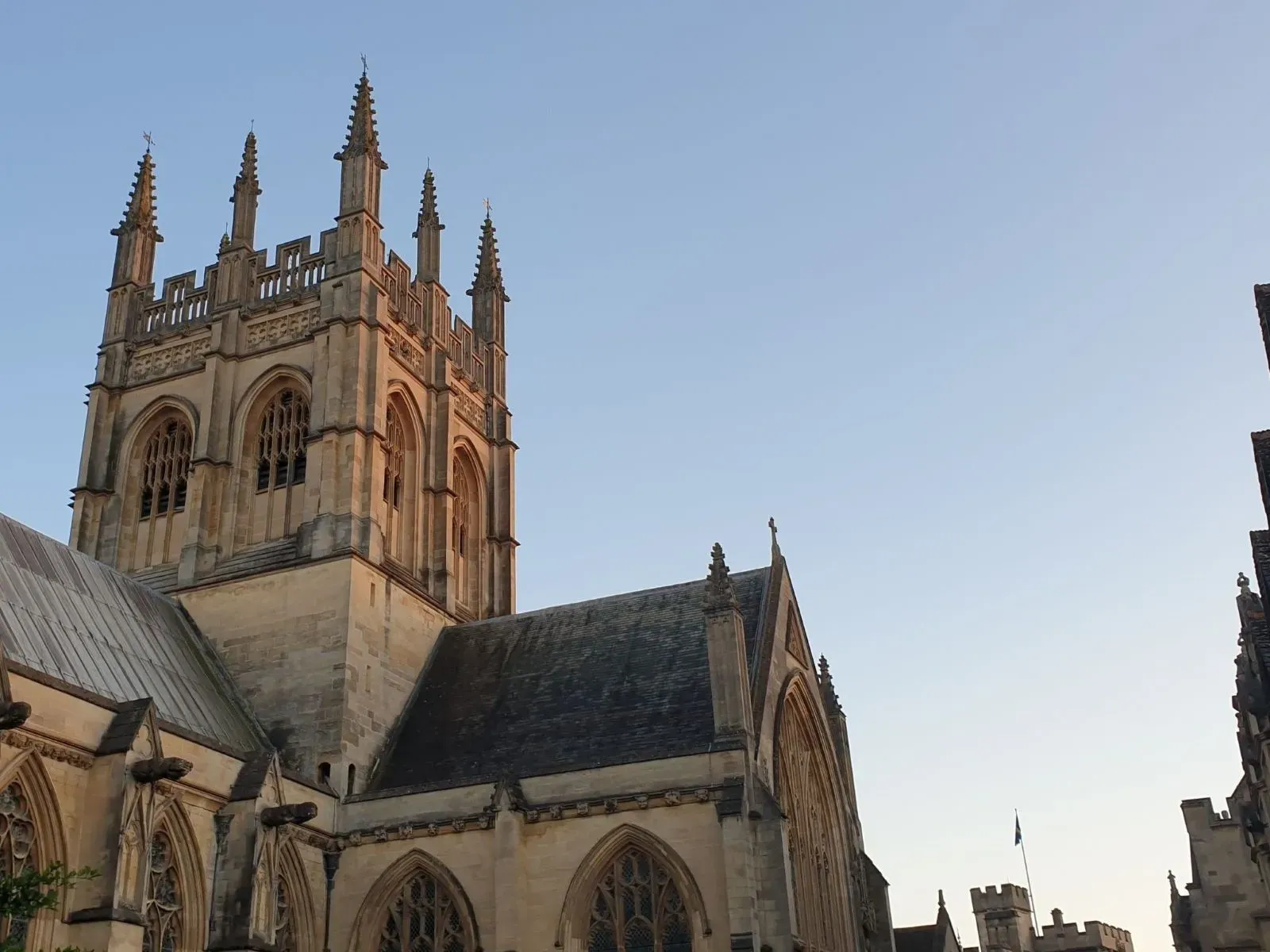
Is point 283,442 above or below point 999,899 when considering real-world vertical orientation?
above

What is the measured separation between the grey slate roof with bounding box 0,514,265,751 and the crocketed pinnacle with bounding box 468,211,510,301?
15.3 meters

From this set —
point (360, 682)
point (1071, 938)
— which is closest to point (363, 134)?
point (360, 682)

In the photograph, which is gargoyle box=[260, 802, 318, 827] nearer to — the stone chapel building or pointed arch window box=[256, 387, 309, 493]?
the stone chapel building

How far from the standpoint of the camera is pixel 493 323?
41.0 metres

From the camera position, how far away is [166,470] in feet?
112

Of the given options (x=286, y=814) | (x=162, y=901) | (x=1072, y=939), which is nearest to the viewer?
(x=162, y=901)

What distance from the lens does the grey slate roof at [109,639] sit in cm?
2369

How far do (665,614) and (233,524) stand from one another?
10.6 m

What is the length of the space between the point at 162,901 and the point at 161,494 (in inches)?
541

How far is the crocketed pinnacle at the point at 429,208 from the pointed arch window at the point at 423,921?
64.9 feet

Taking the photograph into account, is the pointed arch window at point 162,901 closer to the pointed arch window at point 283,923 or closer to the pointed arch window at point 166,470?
the pointed arch window at point 283,923

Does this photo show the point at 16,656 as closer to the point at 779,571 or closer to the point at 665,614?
the point at 665,614

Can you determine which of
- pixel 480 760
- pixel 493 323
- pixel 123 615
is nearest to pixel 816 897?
pixel 480 760

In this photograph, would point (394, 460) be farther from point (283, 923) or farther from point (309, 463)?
point (283, 923)
